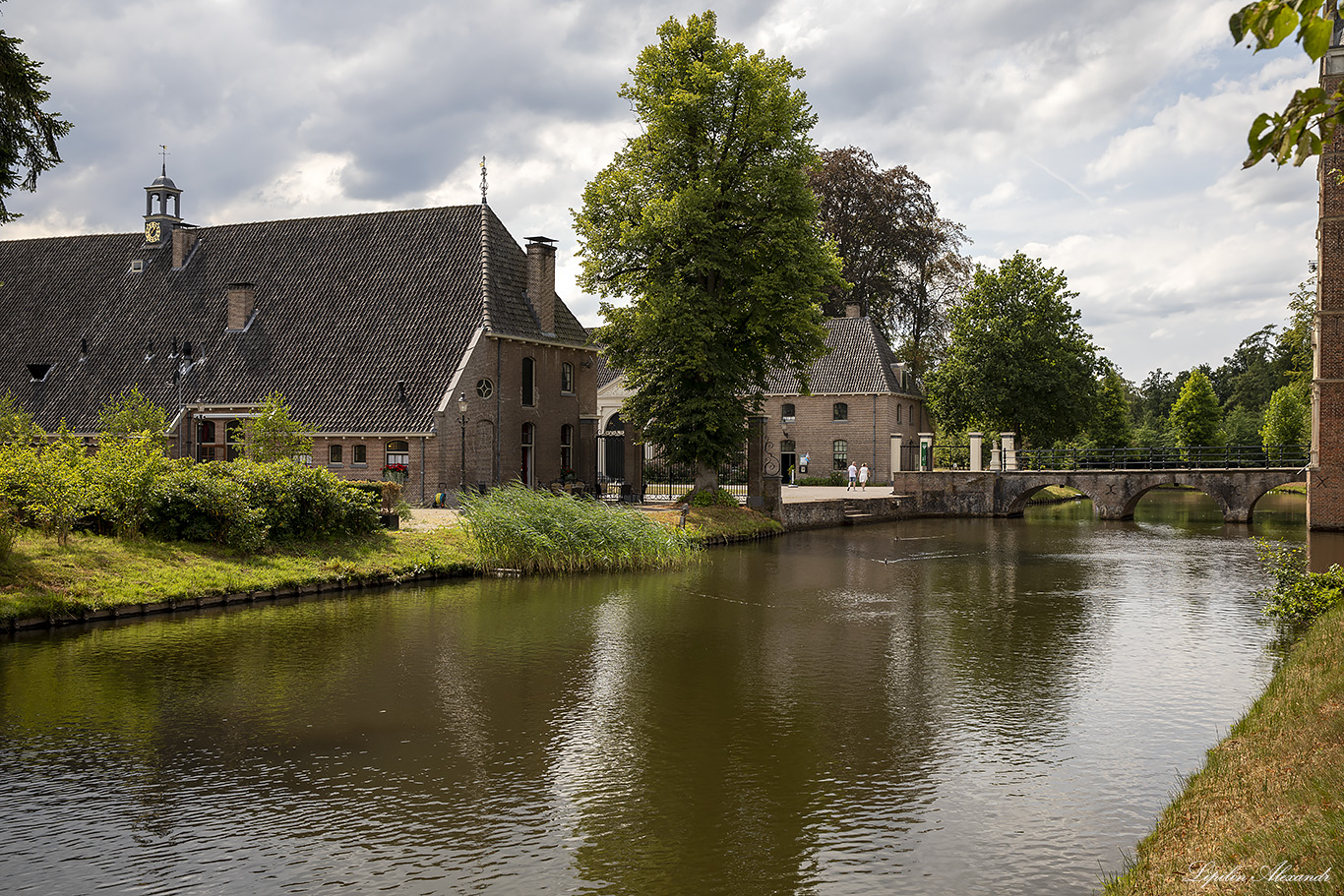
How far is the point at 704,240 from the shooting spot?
2691 cm

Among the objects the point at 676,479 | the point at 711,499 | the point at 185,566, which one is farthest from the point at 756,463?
the point at 185,566

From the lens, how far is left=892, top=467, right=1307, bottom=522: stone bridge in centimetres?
3497

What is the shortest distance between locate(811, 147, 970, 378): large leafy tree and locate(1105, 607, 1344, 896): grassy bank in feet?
131

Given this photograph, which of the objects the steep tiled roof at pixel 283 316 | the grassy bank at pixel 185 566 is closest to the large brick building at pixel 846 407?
the steep tiled roof at pixel 283 316

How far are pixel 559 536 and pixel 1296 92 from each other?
1674 centimetres

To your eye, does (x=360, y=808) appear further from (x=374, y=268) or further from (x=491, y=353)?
(x=374, y=268)

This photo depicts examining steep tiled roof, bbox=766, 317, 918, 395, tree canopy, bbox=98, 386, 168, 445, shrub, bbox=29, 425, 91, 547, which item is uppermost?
steep tiled roof, bbox=766, 317, 918, 395

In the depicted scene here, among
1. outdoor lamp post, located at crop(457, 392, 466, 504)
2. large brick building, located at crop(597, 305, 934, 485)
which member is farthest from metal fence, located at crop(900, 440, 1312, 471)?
outdoor lamp post, located at crop(457, 392, 466, 504)

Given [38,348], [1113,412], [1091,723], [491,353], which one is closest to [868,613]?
[1091,723]

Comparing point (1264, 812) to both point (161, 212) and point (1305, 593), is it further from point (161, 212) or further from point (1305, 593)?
point (161, 212)

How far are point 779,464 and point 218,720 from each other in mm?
39920

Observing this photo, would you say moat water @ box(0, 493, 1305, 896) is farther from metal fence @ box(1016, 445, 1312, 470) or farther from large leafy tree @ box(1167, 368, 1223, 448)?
large leafy tree @ box(1167, 368, 1223, 448)

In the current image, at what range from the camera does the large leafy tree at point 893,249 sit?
4775 cm

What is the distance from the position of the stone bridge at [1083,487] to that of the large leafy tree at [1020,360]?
14.8ft
